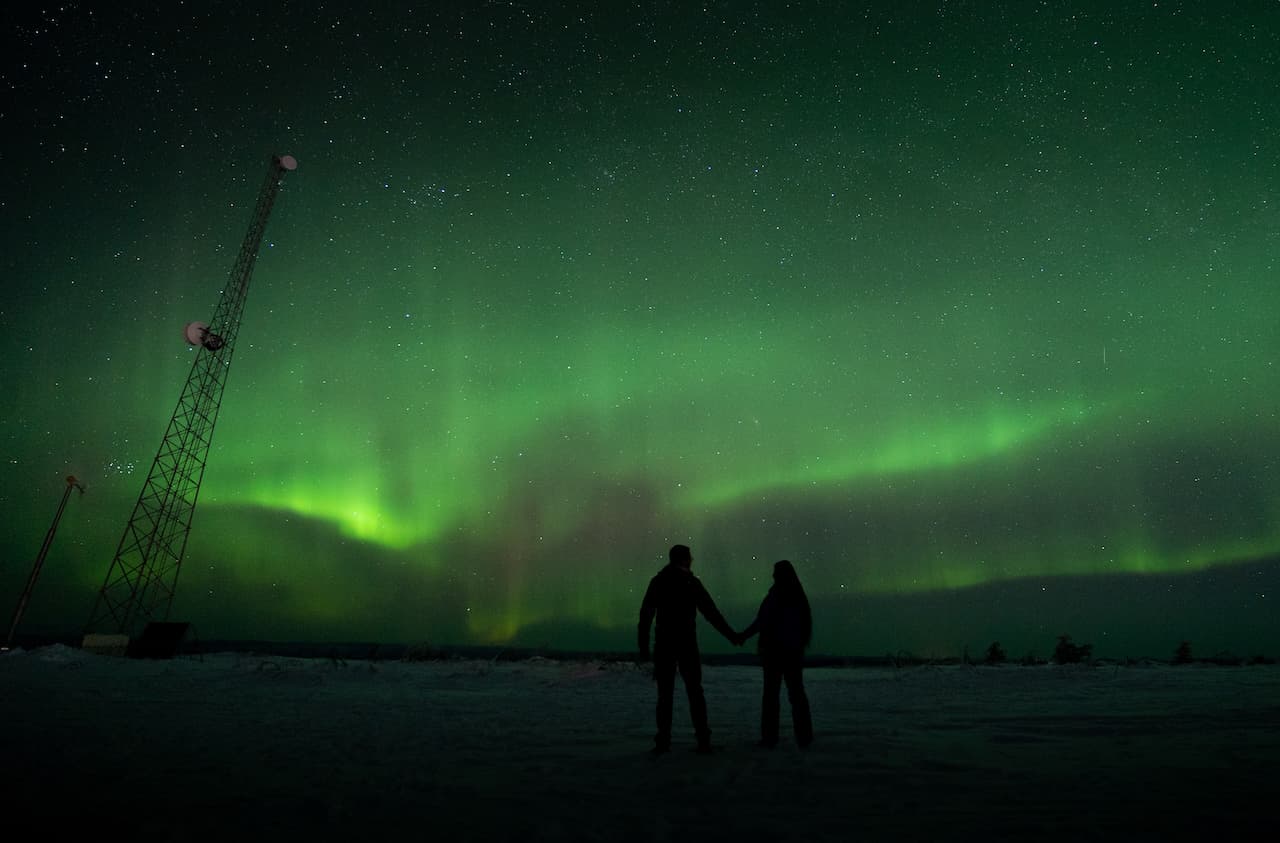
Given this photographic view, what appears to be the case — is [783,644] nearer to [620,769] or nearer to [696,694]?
[696,694]

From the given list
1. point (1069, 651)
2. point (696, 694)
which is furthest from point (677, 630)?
point (1069, 651)

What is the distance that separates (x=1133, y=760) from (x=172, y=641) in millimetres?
31685

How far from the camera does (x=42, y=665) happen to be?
2053cm

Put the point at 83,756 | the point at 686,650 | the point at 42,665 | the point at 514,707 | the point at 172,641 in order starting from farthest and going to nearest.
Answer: the point at 172,641 → the point at 42,665 → the point at 514,707 → the point at 686,650 → the point at 83,756

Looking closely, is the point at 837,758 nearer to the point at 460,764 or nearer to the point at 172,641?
the point at 460,764

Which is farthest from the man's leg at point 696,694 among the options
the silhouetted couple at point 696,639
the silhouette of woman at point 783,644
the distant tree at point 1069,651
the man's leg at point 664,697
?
the distant tree at point 1069,651

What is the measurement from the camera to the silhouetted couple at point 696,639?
7902mm

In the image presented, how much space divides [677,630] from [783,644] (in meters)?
1.37

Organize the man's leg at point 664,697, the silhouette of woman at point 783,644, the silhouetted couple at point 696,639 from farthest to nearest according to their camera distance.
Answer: the silhouette of woman at point 783,644 < the silhouetted couple at point 696,639 < the man's leg at point 664,697

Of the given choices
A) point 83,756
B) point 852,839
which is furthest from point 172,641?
point 852,839

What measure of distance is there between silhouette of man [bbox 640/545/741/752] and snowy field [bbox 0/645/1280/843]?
465mm

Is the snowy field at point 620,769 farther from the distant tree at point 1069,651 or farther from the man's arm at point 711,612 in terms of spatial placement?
the distant tree at point 1069,651

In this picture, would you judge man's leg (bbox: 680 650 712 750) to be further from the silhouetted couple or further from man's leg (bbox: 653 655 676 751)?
man's leg (bbox: 653 655 676 751)

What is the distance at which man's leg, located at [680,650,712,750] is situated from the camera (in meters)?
7.75
